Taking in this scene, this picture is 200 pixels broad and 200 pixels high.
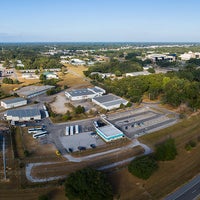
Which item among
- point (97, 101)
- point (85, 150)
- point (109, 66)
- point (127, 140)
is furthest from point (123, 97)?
point (109, 66)

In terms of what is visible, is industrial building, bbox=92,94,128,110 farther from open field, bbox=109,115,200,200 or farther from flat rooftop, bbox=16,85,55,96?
flat rooftop, bbox=16,85,55,96

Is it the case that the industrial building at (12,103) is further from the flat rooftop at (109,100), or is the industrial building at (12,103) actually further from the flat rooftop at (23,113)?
the flat rooftop at (109,100)

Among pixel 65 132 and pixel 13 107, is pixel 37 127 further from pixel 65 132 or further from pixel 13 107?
pixel 13 107

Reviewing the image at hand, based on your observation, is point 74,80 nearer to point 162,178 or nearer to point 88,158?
point 88,158

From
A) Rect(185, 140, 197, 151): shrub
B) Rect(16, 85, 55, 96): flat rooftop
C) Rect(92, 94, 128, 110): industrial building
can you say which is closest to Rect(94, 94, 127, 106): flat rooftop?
Rect(92, 94, 128, 110): industrial building

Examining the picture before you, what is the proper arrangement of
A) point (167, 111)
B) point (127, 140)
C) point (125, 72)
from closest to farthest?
point (127, 140)
point (167, 111)
point (125, 72)

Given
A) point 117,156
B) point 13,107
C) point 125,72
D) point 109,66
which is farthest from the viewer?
point 109,66

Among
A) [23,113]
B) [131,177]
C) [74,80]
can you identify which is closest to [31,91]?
[23,113]
